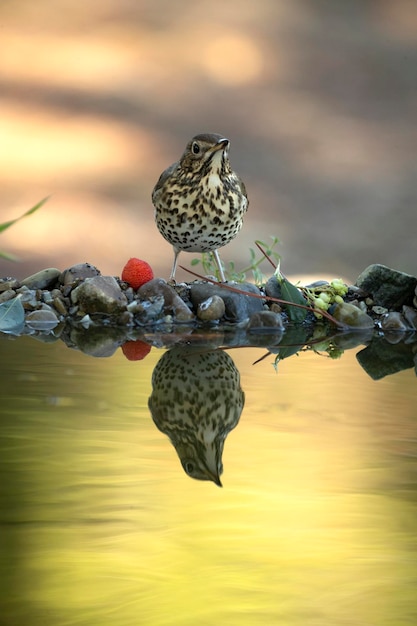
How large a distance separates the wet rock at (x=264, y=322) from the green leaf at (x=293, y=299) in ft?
0.44

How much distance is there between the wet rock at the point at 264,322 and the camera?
2564mm

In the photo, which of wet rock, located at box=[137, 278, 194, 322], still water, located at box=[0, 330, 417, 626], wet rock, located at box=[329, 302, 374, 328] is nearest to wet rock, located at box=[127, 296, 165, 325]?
wet rock, located at box=[137, 278, 194, 322]

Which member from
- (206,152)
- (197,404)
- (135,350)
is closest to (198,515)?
(197,404)

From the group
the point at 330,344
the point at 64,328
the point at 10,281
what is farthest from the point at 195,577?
the point at 10,281

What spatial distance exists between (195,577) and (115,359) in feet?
4.18

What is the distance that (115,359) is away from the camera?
1984 millimetres

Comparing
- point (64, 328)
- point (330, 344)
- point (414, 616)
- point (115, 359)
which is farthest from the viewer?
point (64, 328)

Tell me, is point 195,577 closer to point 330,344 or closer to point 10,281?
point 330,344

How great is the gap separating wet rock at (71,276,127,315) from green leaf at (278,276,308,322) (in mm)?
457

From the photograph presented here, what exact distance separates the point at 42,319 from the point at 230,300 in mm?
519

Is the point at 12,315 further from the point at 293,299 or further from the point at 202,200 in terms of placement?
the point at 293,299

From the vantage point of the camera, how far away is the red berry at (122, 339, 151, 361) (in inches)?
79.5

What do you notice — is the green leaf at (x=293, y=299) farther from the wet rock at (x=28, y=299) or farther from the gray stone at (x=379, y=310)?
the wet rock at (x=28, y=299)

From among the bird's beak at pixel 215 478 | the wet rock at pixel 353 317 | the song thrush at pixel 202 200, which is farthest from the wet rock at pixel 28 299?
the bird's beak at pixel 215 478
